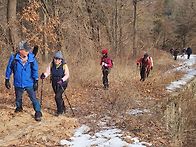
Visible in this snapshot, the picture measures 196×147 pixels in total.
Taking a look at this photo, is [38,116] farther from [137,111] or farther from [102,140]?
[137,111]

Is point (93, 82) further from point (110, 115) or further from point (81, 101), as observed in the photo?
point (110, 115)

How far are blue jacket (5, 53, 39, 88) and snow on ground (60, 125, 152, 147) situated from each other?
1755mm

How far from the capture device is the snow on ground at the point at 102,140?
7922 mm

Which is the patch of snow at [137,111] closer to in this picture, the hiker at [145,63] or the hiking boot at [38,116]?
the hiking boot at [38,116]

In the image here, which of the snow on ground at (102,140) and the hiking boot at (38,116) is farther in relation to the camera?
the hiking boot at (38,116)

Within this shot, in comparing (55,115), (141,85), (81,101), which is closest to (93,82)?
(141,85)

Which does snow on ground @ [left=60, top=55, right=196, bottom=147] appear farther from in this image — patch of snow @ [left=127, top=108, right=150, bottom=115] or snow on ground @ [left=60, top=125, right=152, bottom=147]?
patch of snow @ [left=127, top=108, right=150, bottom=115]

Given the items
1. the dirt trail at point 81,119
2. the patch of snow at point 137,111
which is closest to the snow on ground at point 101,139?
the dirt trail at point 81,119

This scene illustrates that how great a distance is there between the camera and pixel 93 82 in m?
18.0

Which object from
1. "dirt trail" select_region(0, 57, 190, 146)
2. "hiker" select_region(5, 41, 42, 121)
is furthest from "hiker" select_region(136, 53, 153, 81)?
"hiker" select_region(5, 41, 42, 121)

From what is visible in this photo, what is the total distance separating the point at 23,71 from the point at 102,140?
263 cm

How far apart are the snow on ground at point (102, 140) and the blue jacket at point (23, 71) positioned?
175cm

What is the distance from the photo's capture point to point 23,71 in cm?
934

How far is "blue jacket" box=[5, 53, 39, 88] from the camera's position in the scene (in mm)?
9320
